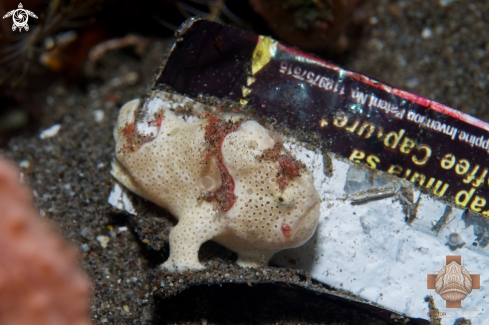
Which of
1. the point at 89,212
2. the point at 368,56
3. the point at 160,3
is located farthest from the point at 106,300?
the point at 368,56

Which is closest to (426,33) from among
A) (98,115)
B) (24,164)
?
(98,115)

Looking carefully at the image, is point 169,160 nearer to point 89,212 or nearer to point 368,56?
point 89,212

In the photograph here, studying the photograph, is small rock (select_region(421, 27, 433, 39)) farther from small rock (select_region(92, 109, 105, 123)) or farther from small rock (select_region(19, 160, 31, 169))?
small rock (select_region(19, 160, 31, 169))

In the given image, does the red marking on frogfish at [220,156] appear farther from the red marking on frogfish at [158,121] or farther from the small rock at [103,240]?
the small rock at [103,240]

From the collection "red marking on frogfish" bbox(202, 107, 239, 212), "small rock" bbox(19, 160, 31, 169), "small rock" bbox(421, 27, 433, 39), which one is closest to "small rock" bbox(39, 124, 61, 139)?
"small rock" bbox(19, 160, 31, 169)

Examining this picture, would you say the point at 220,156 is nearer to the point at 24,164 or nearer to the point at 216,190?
the point at 216,190
